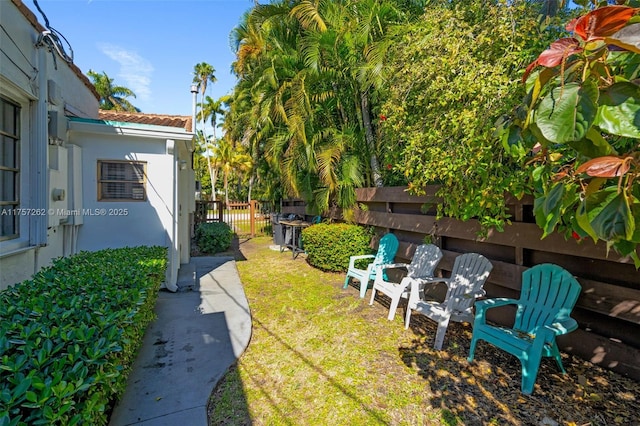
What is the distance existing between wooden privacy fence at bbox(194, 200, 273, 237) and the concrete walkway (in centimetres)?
A: 722

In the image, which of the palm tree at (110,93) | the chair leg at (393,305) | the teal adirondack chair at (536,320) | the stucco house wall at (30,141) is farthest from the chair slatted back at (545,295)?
the palm tree at (110,93)

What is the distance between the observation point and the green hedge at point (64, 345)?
1.21 metres

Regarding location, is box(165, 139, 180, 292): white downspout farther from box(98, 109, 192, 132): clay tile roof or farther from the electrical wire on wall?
the electrical wire on wall

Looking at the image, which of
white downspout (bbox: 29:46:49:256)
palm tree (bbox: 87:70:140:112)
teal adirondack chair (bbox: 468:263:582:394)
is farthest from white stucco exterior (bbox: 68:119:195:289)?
palm tree (bbox: 87:70:140:112)

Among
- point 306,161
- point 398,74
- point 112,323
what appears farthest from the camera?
point 306,161

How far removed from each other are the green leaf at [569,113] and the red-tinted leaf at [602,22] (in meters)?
0.18

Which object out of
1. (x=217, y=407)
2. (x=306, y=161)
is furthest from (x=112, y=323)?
(x=306, y=161)

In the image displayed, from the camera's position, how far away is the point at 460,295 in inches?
138

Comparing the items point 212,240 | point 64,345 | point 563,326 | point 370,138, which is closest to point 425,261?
point 563,326

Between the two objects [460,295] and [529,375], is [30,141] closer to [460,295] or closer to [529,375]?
[460,295]

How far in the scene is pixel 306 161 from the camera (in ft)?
23.0

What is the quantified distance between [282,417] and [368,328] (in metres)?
1.83

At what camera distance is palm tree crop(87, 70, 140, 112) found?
22828 millimetres

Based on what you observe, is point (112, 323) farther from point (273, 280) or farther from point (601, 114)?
point (273, 280)
